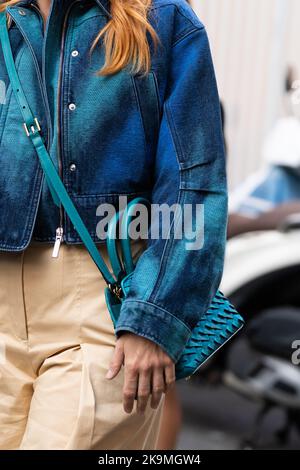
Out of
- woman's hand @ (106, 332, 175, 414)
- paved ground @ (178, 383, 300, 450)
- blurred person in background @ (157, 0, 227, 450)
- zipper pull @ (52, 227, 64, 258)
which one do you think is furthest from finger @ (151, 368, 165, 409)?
paved ground @ (178, 383, 300, 450)

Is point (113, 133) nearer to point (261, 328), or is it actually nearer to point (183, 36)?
point (183, 36)

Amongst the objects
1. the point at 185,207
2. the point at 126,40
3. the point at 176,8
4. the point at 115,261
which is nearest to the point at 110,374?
the point at 115,261

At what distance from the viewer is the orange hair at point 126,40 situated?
230cm

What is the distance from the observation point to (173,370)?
2.27 m

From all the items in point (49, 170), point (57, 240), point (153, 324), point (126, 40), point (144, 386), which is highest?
point (126, 40)

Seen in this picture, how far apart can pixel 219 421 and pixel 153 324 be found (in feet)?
12.2

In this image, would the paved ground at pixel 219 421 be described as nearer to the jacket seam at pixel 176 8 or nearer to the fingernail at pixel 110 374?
the fingernail at pixel 110 374

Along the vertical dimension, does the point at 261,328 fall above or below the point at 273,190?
below

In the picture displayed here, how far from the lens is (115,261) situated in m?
2.34

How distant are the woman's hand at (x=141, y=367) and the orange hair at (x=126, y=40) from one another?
60 centimetres

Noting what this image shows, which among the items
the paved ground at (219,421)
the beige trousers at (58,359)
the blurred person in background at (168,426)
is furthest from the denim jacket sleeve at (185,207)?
the paved ground at (219,421)
